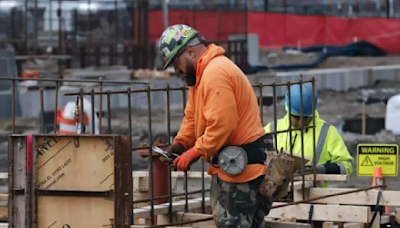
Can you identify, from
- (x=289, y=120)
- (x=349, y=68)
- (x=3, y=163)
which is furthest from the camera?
(x=349, y=68)

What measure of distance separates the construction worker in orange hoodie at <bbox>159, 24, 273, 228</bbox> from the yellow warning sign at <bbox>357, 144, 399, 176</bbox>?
257 cm

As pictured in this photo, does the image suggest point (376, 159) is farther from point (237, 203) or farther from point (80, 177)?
point (80, 177)

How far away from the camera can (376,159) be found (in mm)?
7574

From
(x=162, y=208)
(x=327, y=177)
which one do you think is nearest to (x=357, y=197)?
(x=327, y=177)

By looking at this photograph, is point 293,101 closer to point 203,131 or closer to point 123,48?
point 203,131


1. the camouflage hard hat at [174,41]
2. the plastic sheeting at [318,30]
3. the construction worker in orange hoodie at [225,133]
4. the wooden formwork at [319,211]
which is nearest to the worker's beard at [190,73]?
the construction worker in orange hoodie at [225,133]

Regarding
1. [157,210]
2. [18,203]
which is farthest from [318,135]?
[18,203]

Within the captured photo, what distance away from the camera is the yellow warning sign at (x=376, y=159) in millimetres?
7520

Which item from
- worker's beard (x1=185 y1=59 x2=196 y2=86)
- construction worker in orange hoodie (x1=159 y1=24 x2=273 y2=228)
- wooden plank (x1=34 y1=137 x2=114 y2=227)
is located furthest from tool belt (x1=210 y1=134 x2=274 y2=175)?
wooden plank (x1=34 y1=137 x2=114 y2=227)

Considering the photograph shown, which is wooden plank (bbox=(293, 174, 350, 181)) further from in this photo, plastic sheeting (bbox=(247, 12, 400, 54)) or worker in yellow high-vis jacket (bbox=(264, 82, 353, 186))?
plastic sheeting (bbox=(247, 12, 400, 54))

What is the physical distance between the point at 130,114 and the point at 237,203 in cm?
120

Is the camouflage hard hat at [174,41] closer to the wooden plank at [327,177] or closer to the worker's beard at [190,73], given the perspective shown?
the worker's beard at [190,73]

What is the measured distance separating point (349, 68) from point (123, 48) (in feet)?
31.5

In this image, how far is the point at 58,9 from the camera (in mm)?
29828
